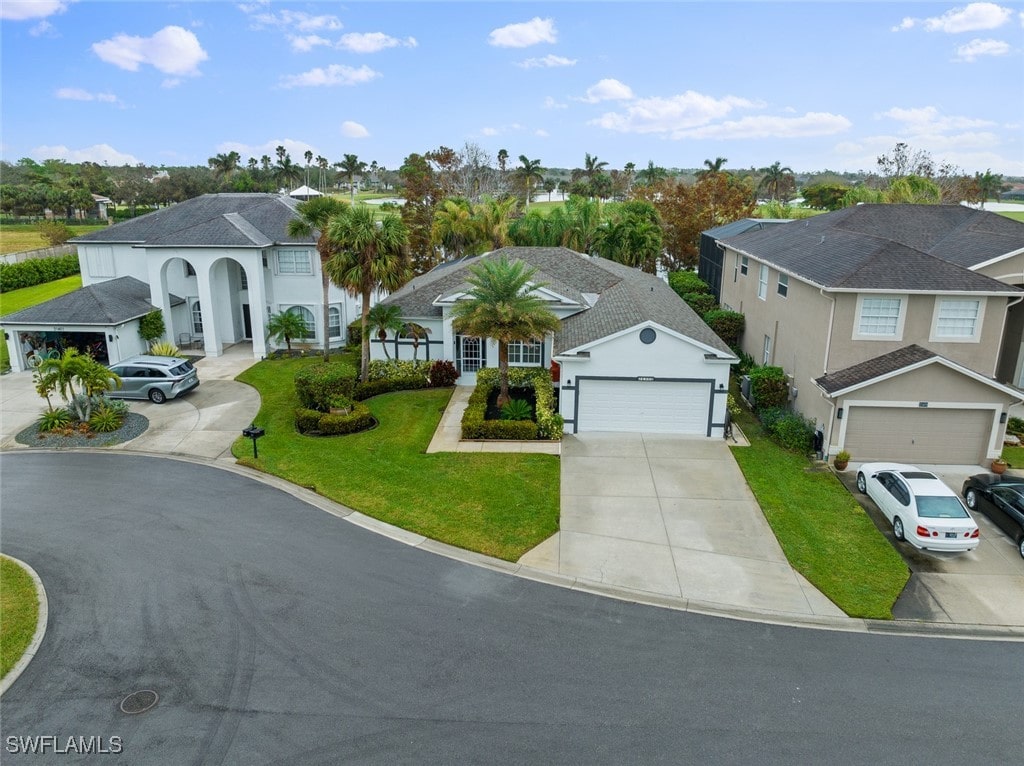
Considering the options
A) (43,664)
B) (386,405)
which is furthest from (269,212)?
(43,664)

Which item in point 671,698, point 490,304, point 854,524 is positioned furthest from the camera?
point 490,304

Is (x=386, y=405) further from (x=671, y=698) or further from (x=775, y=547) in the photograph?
(x=671, y=698)

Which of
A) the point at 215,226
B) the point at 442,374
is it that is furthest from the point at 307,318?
the point at 442,374

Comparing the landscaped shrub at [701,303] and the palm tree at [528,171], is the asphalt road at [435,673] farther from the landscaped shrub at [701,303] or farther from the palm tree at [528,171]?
the palm tree at [528,171]

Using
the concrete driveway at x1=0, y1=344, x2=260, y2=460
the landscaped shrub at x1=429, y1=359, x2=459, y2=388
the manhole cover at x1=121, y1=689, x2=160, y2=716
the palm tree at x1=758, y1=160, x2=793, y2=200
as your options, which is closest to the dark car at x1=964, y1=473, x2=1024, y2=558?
the manhole cover at x1=121, y1=689, x2=160, y2=716

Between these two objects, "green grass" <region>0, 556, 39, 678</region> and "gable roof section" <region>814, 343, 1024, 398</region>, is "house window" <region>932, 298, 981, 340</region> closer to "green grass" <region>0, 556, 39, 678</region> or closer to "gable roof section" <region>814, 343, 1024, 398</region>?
"gable roof section" <region>814, 343, 1024, 398</region>

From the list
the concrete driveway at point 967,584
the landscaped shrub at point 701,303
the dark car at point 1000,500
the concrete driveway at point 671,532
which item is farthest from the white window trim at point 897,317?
the landscaped shrub at point 701,303

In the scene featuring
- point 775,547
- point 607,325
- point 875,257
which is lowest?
point 775,547
